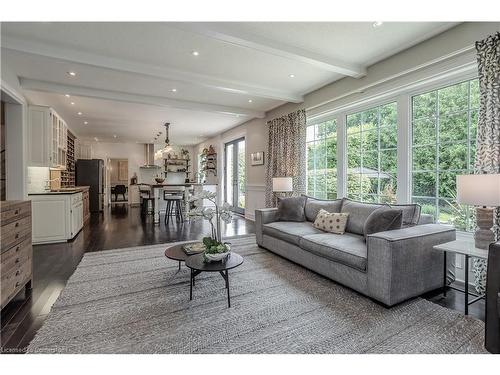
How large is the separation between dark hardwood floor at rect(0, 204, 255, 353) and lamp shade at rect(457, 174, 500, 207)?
347 centimetres

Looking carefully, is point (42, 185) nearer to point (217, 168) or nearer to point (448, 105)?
point (217, 168)

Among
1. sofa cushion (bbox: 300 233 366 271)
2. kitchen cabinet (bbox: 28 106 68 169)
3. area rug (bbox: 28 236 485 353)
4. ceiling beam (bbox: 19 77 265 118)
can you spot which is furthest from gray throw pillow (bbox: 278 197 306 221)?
kitchen cabinet (bbox: 28 106 68 169)

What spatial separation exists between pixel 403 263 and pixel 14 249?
11.3 ft

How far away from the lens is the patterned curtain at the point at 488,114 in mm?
2320

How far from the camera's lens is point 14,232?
2242mm

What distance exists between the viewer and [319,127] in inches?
195

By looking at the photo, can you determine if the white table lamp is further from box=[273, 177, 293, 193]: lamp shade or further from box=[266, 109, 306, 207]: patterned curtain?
box=[266, 109, 306, 207]: patterned curtain

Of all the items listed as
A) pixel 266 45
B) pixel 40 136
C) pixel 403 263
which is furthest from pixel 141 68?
pixel 403 263

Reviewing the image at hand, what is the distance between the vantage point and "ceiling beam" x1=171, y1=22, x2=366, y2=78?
2576 mm

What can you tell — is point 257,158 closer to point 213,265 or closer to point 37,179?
point 213,265

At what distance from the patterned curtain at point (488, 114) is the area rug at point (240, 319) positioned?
1.13m

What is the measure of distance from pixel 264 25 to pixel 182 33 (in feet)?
3.01

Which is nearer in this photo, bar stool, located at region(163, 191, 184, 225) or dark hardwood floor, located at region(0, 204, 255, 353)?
dark hardwood floor, located at region(0, 204, 255, 353)
